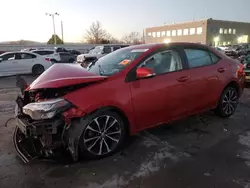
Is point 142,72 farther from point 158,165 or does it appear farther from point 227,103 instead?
point 227,103

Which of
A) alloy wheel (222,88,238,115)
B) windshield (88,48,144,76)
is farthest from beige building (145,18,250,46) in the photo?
windshield (88,48,144,76)

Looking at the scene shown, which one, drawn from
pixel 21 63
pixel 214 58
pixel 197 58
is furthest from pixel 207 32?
pixel 197 58

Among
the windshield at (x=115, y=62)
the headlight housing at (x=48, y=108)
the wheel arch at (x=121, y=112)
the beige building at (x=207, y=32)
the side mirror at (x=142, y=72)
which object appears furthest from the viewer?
the beige building at (x=207, y=32)

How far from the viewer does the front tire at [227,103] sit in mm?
4914

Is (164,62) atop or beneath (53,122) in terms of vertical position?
atop

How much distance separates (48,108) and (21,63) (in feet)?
37.5

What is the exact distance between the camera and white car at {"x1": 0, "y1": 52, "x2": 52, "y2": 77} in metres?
12.9

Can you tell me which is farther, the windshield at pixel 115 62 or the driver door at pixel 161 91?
the windshield at pixel 115 62

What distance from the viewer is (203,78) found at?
434 cm

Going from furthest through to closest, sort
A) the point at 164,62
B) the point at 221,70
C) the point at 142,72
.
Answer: the point at 221,70 < the point at 164,62 < the point at 142,72

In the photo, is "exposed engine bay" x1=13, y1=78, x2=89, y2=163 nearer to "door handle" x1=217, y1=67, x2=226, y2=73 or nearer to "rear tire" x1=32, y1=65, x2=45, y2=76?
"door handle" x1=217, y1=67, x2=226, y2=73

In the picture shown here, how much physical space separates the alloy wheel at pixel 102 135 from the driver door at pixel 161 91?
0.37 meters

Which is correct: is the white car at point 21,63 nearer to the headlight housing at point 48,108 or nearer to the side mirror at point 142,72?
the headlight housing at point 48,108

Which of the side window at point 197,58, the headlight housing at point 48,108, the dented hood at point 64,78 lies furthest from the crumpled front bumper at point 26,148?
the side window at point 197,58
